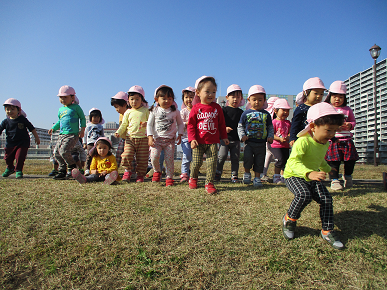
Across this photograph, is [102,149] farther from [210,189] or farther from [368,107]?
[368,107]

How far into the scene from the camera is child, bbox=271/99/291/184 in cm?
486

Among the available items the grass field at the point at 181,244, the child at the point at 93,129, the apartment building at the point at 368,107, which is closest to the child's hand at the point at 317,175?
the grass field at the point at 181,244

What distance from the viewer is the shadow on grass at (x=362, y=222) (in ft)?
7.53

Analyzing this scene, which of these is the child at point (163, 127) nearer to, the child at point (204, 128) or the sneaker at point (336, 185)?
the child at point (204, 128)

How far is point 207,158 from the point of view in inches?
143

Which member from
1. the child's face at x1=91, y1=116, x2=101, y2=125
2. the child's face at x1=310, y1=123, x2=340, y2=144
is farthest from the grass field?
the child's face at x1=91, y1=116, x2=101, y2=125

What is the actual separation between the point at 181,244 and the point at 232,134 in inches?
114

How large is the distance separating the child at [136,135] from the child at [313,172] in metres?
2.83

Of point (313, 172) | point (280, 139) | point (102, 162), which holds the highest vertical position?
point (280, 139)

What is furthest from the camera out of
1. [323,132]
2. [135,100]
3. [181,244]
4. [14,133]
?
[14,133]

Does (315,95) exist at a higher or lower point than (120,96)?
lower

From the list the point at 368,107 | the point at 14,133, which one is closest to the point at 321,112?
the point at 14,133

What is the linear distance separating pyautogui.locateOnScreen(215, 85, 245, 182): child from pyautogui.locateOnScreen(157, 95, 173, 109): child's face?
4.00ft

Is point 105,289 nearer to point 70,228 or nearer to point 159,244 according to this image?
point 159,244
